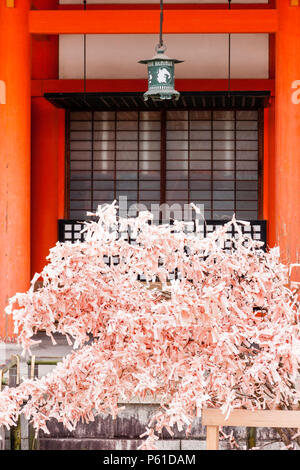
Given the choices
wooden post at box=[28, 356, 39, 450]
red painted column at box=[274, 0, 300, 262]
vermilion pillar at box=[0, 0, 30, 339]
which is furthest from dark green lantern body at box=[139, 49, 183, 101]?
wooden post at box=[28, 356, 39, 450]

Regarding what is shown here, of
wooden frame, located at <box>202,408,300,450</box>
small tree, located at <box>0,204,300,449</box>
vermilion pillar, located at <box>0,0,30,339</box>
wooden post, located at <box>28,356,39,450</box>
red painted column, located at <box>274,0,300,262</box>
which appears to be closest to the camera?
small tree, located at <box>0,204,300,449</box>

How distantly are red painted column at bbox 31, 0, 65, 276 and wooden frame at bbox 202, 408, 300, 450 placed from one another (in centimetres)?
677

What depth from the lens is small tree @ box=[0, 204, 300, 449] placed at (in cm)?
229

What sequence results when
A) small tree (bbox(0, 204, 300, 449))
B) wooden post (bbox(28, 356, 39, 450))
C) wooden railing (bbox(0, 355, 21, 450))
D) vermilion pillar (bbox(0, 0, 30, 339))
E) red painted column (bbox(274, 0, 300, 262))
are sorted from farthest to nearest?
vermilion pillar (bbox(0, 0, 30, 339)) < red painted column (bbox(274, 0, 300, 262)) < wooden post (bbox(28, 356, 39, 450)) < wooden railing (bbox(0, 355, 21, 450)) < small tree (bbox(0, 204, 300, 449))

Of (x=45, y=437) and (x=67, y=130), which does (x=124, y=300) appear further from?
(x=67, y=130)

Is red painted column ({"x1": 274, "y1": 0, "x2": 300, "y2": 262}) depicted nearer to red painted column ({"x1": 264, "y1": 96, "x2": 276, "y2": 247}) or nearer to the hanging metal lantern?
the hanging metal lantern

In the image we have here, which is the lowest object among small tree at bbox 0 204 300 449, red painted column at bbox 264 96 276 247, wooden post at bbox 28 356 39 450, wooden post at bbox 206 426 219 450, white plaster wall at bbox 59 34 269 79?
wooden post at bbox 28 356 39 450

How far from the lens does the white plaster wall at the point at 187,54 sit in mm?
8789

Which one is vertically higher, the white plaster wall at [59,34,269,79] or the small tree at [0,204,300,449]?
the white plaster wall at [59,34,269,79]

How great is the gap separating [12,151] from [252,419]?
17.8ft

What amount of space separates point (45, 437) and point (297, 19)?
16.0ft

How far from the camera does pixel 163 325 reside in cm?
231
